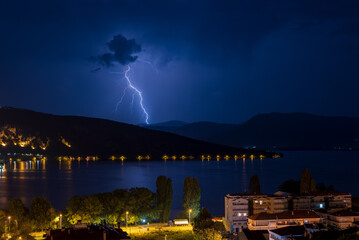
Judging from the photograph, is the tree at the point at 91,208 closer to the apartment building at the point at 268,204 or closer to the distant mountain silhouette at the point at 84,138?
the apartment building at the point at 268,204

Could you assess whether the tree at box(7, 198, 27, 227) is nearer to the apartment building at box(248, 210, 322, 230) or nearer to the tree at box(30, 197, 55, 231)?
the tree at box(30, 197, 55, 231)

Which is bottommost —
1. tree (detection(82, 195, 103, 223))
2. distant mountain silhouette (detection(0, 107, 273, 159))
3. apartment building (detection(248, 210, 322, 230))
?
apartment building (detection(248, 210, 322, 230))

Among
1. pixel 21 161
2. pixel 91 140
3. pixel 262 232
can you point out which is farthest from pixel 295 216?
pixel 91 140

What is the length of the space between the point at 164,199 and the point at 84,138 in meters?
149

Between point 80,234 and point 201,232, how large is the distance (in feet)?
29.6

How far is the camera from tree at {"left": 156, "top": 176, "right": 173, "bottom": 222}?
31.5 m

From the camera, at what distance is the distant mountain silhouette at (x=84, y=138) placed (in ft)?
528

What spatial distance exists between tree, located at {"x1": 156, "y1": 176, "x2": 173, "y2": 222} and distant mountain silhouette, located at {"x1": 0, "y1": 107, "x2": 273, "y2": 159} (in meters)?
131

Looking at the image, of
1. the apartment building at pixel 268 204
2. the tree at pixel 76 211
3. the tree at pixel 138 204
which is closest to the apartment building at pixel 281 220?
the apartment building at pixel 268 204

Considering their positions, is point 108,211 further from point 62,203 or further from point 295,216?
point 62,203

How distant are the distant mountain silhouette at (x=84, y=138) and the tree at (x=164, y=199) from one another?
131 m

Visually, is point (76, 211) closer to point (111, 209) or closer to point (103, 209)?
point (103, 209)

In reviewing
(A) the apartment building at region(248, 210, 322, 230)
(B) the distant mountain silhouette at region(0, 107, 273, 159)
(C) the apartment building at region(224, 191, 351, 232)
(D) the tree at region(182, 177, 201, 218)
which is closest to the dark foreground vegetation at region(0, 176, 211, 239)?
(D) the tree at region(182, 177, 201, 218)

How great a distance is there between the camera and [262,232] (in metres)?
22.6
